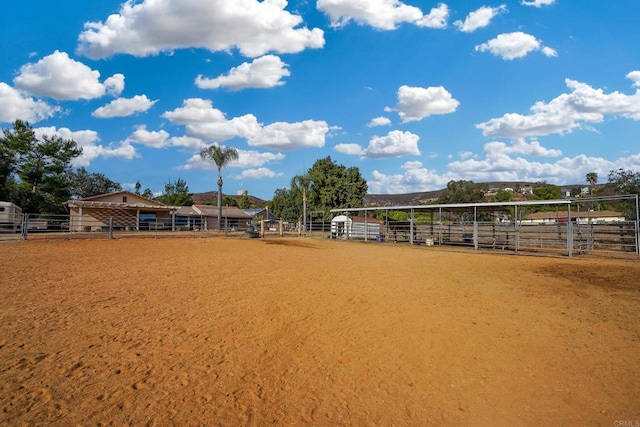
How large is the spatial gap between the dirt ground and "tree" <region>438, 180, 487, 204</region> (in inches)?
2035

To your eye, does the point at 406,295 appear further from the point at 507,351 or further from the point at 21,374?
the point at 21,374

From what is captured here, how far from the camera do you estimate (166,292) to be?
6.84 metres

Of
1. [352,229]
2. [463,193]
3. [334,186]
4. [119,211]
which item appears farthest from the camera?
[463,193]

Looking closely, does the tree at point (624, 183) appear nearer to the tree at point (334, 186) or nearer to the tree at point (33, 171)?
the tree at point (334, 186)

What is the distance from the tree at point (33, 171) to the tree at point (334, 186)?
28995 millimetres

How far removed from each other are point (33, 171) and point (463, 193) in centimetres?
5741

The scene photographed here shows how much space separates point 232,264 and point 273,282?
3202 mm

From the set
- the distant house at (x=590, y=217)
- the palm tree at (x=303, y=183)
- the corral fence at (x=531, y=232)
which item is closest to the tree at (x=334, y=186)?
the palm tree at (x=303, y=183)

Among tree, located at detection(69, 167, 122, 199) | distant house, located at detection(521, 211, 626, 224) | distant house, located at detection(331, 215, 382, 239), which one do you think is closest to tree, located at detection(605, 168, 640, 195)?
distant house, located at detection(521, 211, 626, 224)

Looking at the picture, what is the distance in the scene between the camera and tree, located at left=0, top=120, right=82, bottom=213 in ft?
107

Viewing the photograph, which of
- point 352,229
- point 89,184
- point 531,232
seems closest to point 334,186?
point 352,229

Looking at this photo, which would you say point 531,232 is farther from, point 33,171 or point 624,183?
point 33,171

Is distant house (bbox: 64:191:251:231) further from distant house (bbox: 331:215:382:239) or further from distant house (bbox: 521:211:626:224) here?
distant house (bbox: 521:211:626:224)

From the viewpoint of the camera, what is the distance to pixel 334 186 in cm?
4772
